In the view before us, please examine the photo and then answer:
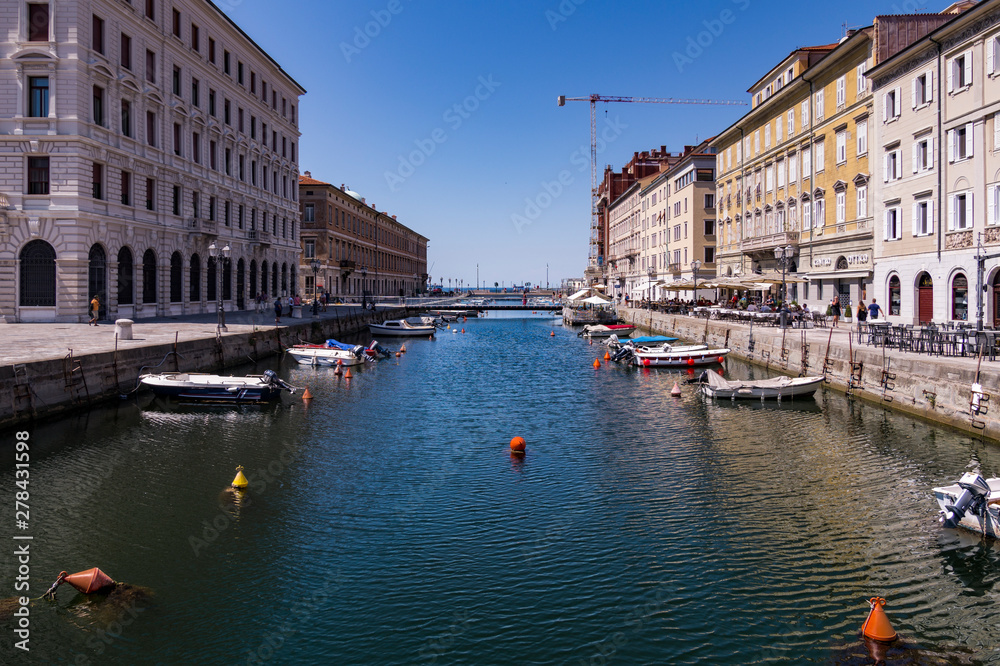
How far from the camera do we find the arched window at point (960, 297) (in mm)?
30272

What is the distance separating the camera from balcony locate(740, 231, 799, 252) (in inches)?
1909

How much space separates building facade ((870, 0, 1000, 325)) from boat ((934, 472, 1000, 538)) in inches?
699

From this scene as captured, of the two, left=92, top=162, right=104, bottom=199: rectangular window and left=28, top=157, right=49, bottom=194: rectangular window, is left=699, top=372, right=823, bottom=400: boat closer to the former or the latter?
left=92, top=162, right=104, bottom=199: rectangular window

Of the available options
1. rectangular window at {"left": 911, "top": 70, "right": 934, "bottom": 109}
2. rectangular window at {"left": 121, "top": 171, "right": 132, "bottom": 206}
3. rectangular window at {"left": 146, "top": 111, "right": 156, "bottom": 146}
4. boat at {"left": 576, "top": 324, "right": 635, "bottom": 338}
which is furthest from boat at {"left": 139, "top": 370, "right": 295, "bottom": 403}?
boat at {"left": 576, "top": 324, "right": 635, "bottom": 338}

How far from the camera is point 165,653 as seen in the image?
28.4ft

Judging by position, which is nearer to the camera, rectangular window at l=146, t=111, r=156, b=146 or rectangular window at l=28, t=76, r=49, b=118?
rectangular window at l=28, t=76, r=49, b=118

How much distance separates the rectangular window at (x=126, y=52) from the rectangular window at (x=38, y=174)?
7942 mm

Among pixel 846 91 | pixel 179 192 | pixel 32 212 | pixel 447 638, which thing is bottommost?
pixel 447 638

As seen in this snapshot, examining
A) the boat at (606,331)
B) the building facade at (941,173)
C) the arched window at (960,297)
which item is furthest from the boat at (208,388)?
the boat at (606,331)

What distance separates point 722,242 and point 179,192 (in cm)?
4809

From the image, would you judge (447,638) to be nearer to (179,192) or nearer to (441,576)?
(441,576)

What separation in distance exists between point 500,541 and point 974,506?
8.57 metres

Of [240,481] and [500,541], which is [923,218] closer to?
[500,541]

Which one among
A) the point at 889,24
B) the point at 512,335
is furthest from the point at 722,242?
the point at 889,24
